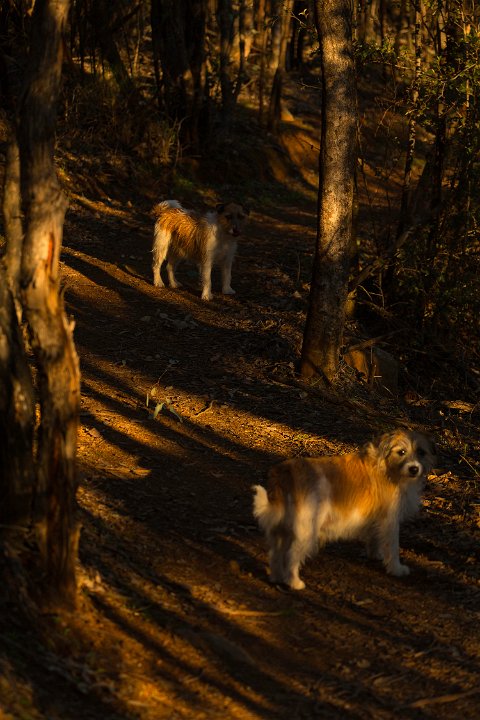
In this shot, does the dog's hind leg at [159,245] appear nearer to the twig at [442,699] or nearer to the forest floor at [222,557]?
the forest floor at [222,557]

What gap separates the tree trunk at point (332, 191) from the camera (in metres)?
9.89

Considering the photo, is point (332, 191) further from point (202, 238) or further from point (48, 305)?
point (48, 305)

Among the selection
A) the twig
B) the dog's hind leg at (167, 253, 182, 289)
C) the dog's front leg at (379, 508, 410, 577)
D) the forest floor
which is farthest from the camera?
the dog's hind leg at (167, 253, 182, 289)

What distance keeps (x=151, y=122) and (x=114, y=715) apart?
17.0 metres

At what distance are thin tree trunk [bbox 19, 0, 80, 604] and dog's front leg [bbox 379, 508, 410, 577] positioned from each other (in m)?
2.45

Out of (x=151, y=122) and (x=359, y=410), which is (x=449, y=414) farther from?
(x=151, y=122)

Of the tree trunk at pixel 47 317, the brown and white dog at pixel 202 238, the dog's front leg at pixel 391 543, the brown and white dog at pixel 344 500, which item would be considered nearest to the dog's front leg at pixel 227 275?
the brown and white dog at pixel 202 238

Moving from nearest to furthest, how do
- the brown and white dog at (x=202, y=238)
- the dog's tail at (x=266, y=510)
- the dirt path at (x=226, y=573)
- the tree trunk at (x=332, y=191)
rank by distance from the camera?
the dirt path at (x=226, y=573) → the dog's tail at (x=266, y=510) → the tree trunk at (x=332, y=191) → the brown and white dog at (x=202, y=238)

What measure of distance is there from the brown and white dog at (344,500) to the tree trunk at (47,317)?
1432mm

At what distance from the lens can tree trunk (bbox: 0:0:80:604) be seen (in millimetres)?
5008

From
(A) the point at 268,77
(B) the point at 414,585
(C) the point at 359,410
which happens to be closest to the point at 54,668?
(B) the point at 414,585

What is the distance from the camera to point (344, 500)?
21.1ft

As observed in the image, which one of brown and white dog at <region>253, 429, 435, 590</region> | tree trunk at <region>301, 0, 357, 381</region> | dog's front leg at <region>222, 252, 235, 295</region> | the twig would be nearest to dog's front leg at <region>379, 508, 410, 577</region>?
brown and white dog at <region>253, 429, 435, 590</region>

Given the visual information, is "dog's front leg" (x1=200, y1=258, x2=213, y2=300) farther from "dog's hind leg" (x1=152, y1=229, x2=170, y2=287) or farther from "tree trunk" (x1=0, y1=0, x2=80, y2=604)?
"tree trunk" (x1=0, y1=0, x2=80, y2=604)
